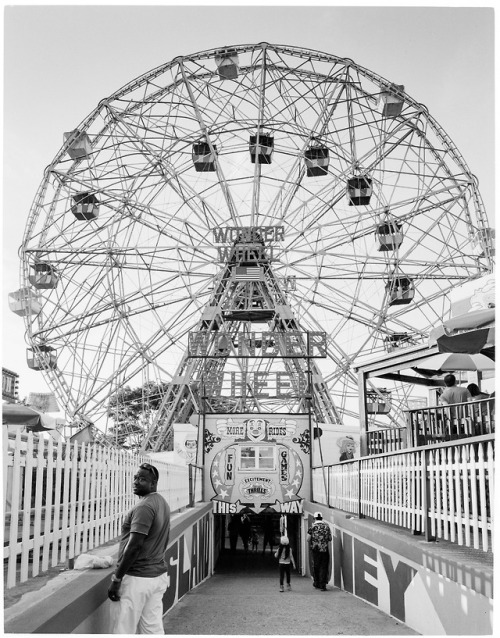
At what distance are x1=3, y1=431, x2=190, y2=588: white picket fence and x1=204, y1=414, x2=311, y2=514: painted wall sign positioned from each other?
10415 mm

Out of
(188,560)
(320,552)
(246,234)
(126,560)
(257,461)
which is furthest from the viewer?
(246,234)

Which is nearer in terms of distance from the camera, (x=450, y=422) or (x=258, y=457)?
(x=450, y=422)

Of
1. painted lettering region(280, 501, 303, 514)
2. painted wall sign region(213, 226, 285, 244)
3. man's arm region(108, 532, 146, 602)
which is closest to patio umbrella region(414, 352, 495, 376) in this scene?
painted lettering region(280, 501, 303, 514)

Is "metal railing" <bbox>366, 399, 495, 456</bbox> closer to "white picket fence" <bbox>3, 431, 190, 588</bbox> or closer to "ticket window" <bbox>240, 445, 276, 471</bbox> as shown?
"white picket fence" <bbox>3, 431, 190, 588</bbox>

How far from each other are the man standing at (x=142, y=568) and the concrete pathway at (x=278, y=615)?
269cm

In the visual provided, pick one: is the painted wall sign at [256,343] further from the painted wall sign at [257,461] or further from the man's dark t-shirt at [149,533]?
the man's dark t-shirt at [149,533]

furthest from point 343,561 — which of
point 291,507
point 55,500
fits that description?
point 55,500

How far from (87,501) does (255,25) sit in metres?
6.69

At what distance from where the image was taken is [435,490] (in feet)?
22.6

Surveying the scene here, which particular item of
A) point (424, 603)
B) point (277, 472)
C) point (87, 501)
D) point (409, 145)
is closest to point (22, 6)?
point (87, 501)

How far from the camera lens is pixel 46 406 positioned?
28.0 meters

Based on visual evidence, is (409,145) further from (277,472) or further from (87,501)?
(87,501)

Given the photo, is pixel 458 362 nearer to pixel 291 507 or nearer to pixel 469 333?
pixel 469 333

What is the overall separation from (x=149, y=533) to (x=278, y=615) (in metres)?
4.27
